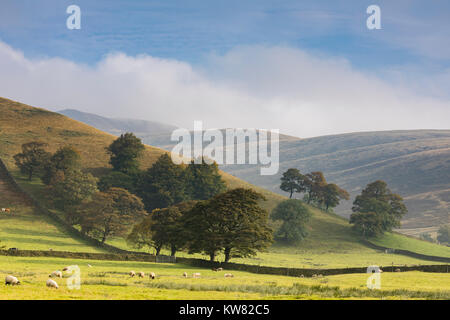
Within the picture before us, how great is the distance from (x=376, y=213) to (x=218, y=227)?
2796 inches

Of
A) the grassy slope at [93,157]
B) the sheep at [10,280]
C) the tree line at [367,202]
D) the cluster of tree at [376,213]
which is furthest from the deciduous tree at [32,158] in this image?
the sheep at [10,280]

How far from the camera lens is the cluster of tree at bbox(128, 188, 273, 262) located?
7694 cm

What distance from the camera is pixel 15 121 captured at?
177 m

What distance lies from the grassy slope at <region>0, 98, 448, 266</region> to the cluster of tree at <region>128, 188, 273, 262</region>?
596 inches

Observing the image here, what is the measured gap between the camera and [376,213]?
13562 centimetres

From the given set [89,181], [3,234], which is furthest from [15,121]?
[3,234]

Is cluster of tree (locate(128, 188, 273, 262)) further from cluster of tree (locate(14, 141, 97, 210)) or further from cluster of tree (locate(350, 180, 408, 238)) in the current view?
cluster of tree (locate(350, 180, 408, 238))

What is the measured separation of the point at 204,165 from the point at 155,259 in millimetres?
63389

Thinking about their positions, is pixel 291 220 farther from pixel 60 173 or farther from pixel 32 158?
pixel 32 158

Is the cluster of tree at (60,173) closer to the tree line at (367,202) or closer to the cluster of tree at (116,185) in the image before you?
the cluster of tree at (116,185)

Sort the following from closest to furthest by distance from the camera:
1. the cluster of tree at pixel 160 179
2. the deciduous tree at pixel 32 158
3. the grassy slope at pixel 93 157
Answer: the grassy slope at pixel 93 157 → the cluster of tree at pixel 160 179 → the deciduous tree at pixel 32 158

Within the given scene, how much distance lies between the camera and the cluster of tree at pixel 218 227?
7694 cm

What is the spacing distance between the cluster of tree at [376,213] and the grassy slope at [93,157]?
4.27 m
